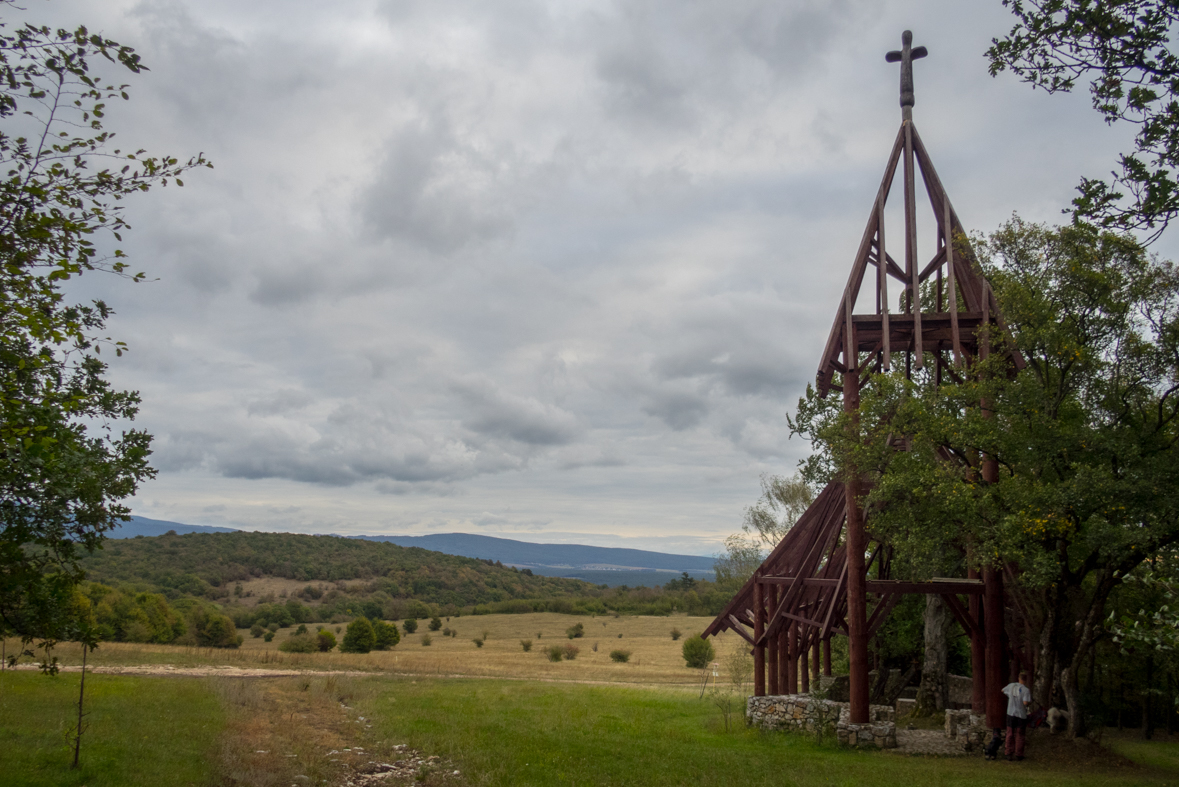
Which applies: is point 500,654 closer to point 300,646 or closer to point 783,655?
point 300,646

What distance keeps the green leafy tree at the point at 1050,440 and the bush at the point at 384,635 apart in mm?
50276

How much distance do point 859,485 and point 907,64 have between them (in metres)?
9.94

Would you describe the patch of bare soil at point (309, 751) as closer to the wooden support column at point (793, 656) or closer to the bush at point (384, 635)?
the wooden support column at point (793, 656)

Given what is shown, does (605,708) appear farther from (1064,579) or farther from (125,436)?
(125,436)

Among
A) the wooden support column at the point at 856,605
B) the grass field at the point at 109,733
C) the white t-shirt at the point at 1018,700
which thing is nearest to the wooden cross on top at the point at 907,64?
the wooden support column at the point at 856,605

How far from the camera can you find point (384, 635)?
5834 cm

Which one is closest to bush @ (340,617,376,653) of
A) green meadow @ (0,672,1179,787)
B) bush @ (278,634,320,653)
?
bush @ (278,634,320,653)

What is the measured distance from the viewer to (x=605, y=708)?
22219 mm

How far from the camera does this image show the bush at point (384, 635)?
57.3m

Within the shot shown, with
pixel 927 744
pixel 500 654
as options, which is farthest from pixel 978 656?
pixel 500 654

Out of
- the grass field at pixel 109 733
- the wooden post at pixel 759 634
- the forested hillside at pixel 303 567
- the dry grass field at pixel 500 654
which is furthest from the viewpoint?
the forested hillside at pixel 303 567

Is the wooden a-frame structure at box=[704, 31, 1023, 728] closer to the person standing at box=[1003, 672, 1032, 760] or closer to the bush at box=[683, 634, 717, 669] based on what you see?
the person standing at box=[1003, 672, 1032, 760]

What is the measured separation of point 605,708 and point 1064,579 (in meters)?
13.5

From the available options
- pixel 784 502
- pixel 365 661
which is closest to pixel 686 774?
pixel 784 502
